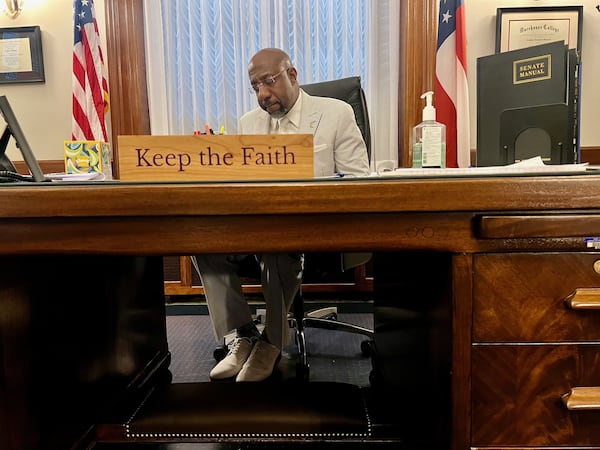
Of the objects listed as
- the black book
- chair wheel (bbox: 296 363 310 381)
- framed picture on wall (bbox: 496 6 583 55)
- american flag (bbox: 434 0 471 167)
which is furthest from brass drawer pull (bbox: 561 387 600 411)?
framed picture on wall (bbox: 496 6 583 55)

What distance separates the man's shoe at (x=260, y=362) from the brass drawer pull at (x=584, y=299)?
3.49ft

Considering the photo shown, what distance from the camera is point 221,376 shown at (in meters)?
1.51

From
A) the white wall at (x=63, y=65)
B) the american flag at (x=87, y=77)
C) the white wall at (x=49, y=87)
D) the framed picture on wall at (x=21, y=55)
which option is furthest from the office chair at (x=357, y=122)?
the framed picture on wall at (x=21, y=55)

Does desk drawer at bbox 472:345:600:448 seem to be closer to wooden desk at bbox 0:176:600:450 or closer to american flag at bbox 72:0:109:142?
wooden desk at bbox 0:176:600:450

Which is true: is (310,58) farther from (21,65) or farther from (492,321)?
(492,321)

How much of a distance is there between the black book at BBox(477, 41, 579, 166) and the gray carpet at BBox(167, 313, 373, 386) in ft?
3.10

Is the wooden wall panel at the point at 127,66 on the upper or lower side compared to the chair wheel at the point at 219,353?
upper

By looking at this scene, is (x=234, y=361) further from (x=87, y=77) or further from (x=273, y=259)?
(x=87, y=77)

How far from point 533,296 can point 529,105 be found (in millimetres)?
418

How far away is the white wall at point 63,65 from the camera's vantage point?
8.12ft

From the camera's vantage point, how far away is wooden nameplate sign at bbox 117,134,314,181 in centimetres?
66

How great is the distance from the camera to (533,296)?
24.4 inches

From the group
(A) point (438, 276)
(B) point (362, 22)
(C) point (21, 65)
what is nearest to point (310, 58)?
(B) point (362, 22)

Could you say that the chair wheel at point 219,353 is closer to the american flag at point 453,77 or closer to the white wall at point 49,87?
the american flag at point 453,77
